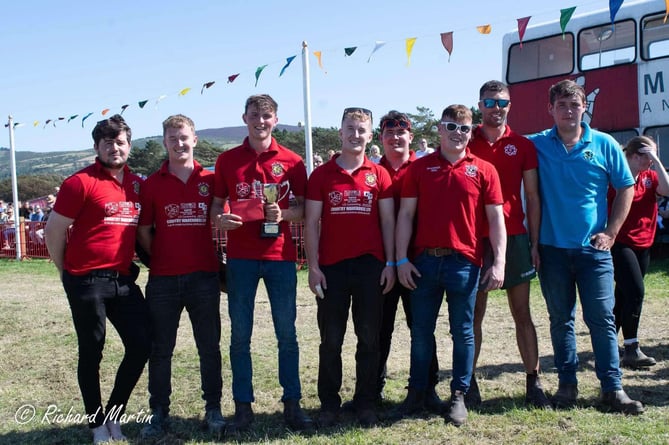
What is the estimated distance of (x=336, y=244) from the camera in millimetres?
4316

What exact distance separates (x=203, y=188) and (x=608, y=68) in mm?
9373

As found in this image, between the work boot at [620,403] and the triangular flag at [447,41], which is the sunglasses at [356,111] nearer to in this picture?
the work boot at [620,403]

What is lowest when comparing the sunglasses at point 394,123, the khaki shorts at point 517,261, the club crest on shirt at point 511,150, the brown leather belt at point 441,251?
the khaki shorts at point 517,261

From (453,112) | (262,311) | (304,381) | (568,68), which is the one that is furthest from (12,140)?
(453,112)

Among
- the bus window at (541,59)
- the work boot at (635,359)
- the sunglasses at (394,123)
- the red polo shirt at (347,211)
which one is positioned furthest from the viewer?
the bus window at (541,59)

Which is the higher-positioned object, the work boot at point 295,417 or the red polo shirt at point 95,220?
the red polo shirt at point 95,220

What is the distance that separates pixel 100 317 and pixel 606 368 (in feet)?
11.0

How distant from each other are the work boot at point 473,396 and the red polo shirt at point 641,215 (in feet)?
6.91

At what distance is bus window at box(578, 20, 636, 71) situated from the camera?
11219 millimetres

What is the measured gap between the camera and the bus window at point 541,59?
1188 cm

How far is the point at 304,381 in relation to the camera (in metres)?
5.46

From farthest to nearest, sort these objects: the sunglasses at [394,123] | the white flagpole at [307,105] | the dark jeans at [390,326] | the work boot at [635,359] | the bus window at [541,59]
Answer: the white flagpole at [307,105], the bus window at [541,59], the work boot at [635,359], the dark jeans at [390,326], the sunglasses at [394,123]

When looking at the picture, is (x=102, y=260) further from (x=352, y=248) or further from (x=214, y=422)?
(x=352, y=248)

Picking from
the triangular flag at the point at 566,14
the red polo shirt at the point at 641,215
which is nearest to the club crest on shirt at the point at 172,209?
the red polo shirt at the point at 641,215
